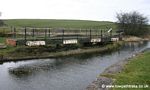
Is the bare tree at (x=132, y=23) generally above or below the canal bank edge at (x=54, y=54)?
above

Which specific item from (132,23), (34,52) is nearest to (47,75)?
(34,52)

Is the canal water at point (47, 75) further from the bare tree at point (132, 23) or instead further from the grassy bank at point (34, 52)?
the bare tree at point (132, 23)

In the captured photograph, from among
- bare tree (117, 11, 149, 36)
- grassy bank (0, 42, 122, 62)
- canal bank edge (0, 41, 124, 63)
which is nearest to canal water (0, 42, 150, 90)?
canal bank edge (0, 41, 124, 63)

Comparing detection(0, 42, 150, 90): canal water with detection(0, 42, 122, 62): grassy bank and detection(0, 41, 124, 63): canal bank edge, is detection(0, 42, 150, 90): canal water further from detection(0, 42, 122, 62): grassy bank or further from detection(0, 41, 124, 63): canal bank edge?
detection(0, 42, 122, 62): grassy bank

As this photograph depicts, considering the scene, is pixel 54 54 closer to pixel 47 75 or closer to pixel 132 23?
pixel 47 75

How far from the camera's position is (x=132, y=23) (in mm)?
84812

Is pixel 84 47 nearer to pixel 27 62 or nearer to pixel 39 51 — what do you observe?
pixel 39 51

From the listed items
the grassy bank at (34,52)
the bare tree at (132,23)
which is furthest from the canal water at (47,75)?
the bare tree at (132,23)

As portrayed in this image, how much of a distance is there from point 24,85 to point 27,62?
1180cm

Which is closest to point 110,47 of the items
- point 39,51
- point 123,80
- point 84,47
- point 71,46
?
point 84,47

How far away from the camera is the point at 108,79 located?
22.5 meters

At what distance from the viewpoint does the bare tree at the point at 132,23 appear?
276ft

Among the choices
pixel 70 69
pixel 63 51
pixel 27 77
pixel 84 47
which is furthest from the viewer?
pixel 84 47

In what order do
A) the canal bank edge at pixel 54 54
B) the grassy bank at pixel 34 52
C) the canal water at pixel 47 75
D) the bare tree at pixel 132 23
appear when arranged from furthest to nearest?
the bare tree at pixel 132 23 → the grassy bank at pixel 34 52 → the canal bank edge at pixel 54 54 → the canal water at pixel 47 75
